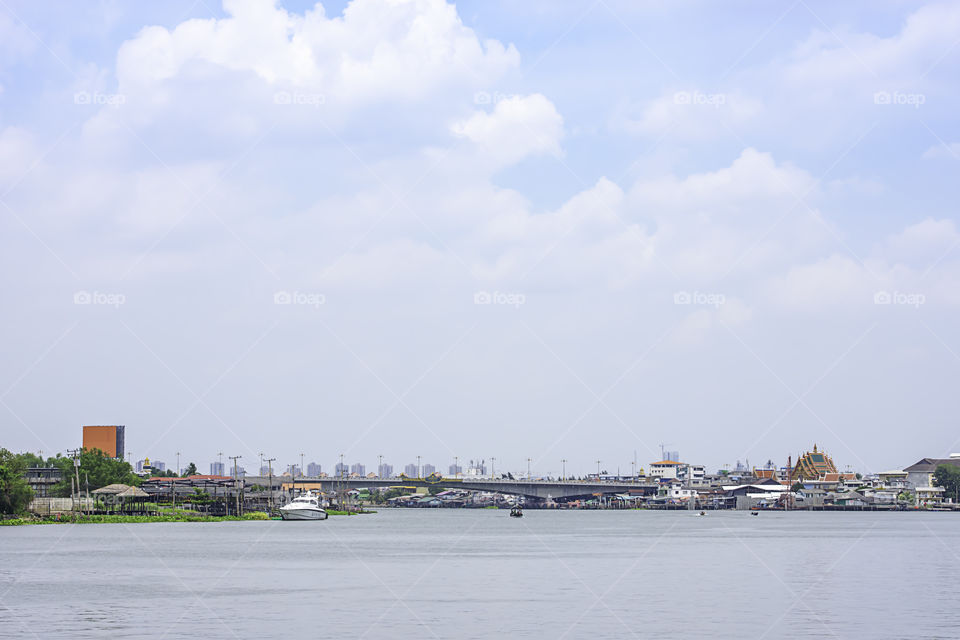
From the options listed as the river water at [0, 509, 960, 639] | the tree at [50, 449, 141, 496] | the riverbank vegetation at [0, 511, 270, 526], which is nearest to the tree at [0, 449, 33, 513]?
the riverbank vegetation at [0, 511, 270, 526]

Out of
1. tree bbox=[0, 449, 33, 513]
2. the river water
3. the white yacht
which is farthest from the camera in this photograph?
the white yacht

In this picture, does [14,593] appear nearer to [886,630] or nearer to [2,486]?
[886,630]

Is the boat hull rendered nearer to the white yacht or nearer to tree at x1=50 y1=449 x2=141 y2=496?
the white yacht

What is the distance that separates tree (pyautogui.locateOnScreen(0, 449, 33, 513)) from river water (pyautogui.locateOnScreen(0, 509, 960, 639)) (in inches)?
1220

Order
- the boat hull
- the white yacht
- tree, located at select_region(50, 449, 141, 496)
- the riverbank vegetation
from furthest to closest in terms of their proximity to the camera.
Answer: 1. tree, located at select_region(50, 449, 141, 496)
2. the white yacht
3. the boat hull
4. the riverbank vegetation

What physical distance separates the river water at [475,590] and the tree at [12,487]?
31.0m

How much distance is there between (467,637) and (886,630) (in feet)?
53.2

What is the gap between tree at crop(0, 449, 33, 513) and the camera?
12206 cm

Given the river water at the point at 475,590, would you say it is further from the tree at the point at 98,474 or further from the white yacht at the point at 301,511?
the tree at the point at 98,474

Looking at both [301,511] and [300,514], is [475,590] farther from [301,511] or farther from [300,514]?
[301,511]

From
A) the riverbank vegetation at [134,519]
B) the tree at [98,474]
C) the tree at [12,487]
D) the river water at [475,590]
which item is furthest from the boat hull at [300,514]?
the river water at [475,590]

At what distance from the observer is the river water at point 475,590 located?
133 ft

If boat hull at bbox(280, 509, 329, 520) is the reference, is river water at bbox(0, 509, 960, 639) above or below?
above

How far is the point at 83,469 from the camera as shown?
19075 centimetres
